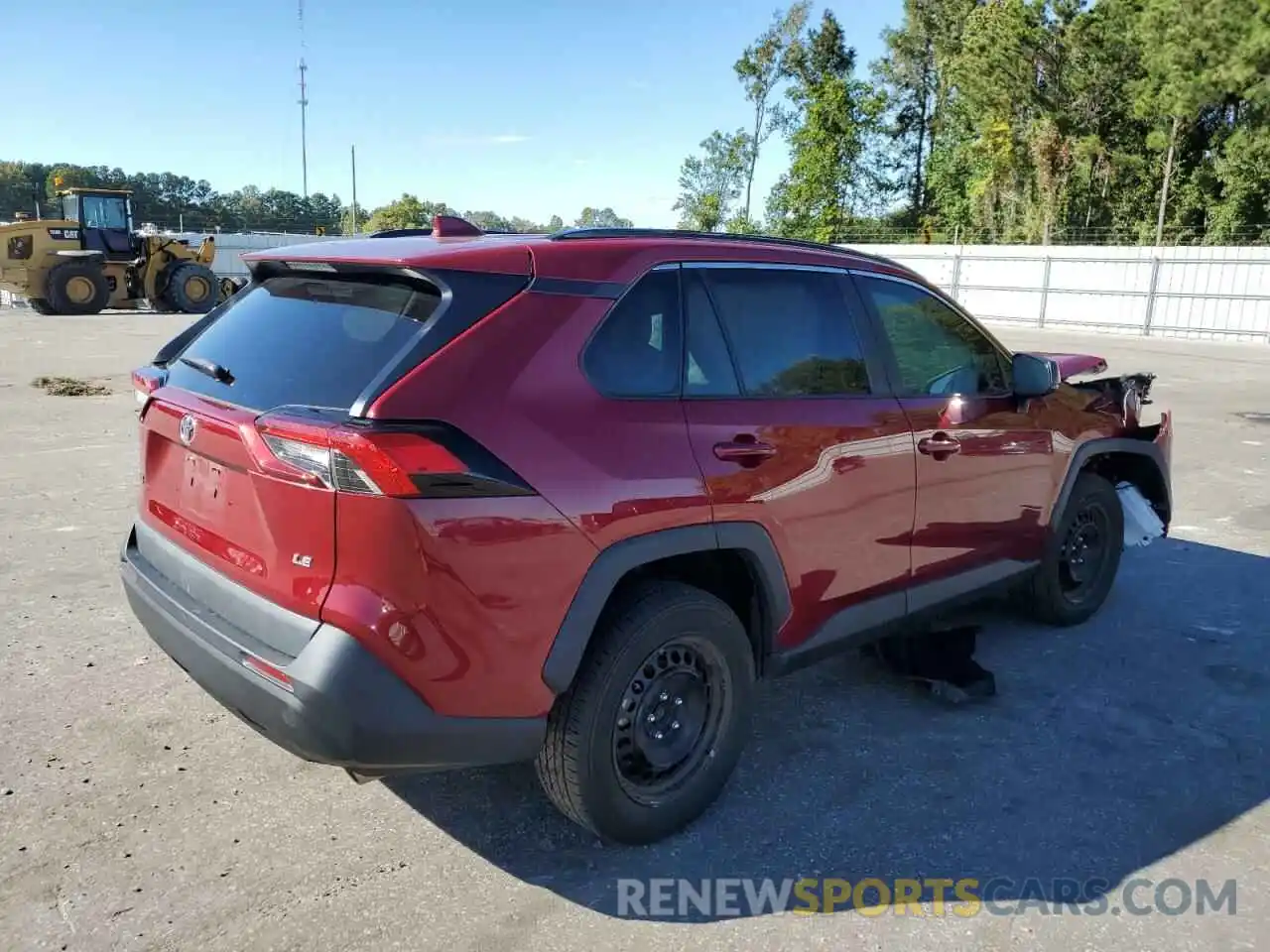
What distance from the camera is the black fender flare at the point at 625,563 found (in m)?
2.49

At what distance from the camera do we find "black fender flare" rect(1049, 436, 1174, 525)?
170 inches

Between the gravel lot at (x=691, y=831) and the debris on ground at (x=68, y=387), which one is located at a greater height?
the debris on ground at (x=68, y=387)

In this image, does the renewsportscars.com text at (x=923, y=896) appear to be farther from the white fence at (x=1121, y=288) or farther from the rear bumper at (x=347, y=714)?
the white fence at (x=1121, y=288)

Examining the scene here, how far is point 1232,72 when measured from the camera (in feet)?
88.8

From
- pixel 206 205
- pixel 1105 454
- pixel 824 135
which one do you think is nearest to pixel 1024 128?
pixel 824 135

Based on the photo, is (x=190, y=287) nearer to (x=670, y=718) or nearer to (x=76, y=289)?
(x=76, y=289)

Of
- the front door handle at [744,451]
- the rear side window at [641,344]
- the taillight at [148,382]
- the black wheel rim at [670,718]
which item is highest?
the rear side window at [641,344]

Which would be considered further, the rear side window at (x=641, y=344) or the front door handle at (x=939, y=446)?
the front door handle at (x=939, y=446)

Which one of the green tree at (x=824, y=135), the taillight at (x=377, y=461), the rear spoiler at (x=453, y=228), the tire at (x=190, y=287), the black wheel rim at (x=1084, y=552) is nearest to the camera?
the taillight at (x=377, y=461)

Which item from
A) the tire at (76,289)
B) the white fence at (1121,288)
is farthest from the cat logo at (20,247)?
the white fence at (1121,288)

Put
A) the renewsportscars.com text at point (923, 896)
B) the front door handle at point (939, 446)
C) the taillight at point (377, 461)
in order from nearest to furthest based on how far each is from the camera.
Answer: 1. the taillight at point (377, 461)
2. the renewsportscars.com text at point (923, 896)
3. the front door handle at point (939, 446)

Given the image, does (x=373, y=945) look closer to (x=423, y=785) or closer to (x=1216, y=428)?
(x=423, y=785)

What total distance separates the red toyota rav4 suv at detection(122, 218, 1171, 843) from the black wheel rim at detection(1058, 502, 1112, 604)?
1.34 metres

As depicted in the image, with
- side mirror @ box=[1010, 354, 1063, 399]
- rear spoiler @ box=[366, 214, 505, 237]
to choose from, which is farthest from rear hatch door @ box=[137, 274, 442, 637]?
side mirror @ box=[1010, 354, 1063, 399]
